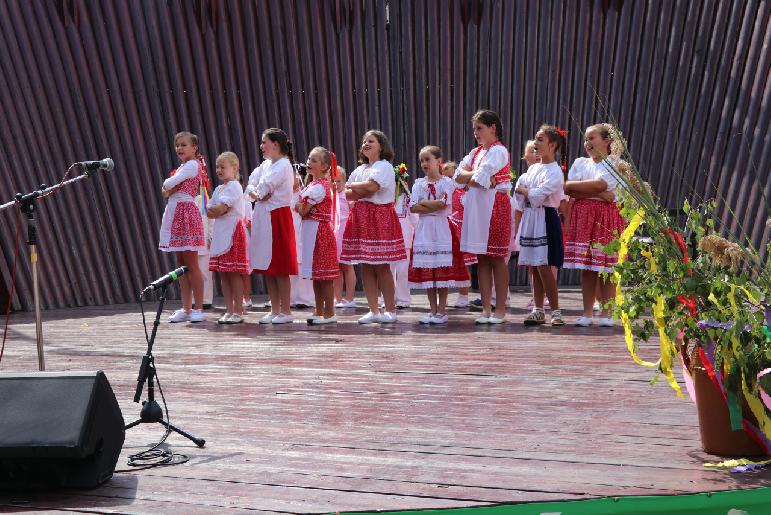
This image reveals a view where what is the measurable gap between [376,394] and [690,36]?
25.3ft

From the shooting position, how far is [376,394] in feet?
16.8

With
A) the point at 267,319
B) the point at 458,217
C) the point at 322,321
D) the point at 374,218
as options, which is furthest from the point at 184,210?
the point at 458,217

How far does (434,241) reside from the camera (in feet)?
26.8

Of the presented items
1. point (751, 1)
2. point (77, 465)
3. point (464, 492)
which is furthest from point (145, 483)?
point (751, 1)

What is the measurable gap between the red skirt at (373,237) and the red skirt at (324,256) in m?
0.11

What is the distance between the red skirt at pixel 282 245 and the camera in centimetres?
836

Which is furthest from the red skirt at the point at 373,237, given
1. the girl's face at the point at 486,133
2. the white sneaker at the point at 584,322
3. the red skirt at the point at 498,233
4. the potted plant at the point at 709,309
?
the potted plant at the point at 709,309

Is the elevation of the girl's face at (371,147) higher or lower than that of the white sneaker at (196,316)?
higher

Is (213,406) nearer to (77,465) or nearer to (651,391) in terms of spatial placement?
(77,465)

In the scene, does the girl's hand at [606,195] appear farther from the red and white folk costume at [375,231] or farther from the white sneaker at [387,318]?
the white sneaker at [387,318]

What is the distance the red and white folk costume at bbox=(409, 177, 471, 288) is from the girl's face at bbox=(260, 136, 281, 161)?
1.13 meters

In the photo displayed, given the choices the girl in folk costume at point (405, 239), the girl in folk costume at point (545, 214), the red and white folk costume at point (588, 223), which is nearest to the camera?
the red and white folk costume at point (588, 223)

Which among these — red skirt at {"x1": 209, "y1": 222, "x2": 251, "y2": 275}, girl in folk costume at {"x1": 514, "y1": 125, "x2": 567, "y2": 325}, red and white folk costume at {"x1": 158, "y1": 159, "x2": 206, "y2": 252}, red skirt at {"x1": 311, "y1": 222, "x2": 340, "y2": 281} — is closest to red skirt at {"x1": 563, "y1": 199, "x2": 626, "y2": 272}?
girl in folk costume at {"x1": 514, "y1": 125, "x2": 567, "y2": 325}

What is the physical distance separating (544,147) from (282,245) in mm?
2193
